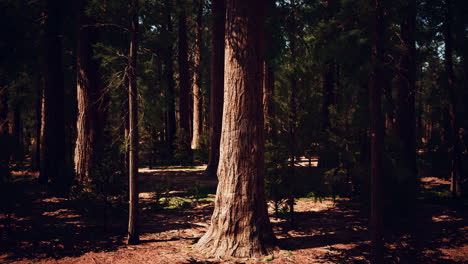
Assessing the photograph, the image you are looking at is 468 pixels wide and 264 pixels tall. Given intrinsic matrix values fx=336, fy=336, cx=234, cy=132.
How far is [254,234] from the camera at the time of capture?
21.0ft

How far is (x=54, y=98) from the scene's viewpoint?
1220cm

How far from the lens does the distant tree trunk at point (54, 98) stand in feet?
39.4

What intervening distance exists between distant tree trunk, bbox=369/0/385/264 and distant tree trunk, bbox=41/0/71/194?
33.0 ft

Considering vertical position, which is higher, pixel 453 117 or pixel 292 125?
pixel 453 117

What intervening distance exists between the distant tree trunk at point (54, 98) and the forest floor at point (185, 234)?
1.51 m

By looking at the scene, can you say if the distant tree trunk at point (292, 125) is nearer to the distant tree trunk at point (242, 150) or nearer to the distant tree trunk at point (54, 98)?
the distant tree trunk at point (242, 150)

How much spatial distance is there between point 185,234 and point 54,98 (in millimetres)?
7826

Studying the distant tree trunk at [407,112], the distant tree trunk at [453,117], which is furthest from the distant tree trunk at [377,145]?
the distant tree trunk at [453,117]

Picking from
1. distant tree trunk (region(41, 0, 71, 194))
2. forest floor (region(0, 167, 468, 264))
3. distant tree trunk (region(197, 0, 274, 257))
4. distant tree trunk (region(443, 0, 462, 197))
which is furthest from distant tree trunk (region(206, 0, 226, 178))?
distant tree trunk (region(443, 0, 462, 197))

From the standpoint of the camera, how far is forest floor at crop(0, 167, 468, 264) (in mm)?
6371

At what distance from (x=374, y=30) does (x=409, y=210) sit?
17.0 ft

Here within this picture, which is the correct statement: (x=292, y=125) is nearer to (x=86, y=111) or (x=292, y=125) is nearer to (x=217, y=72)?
(x=86, y=111)

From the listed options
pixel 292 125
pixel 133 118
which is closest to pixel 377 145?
pixel 292 125

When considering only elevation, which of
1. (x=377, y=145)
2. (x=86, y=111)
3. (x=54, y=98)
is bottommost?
(x=377, y=145)
